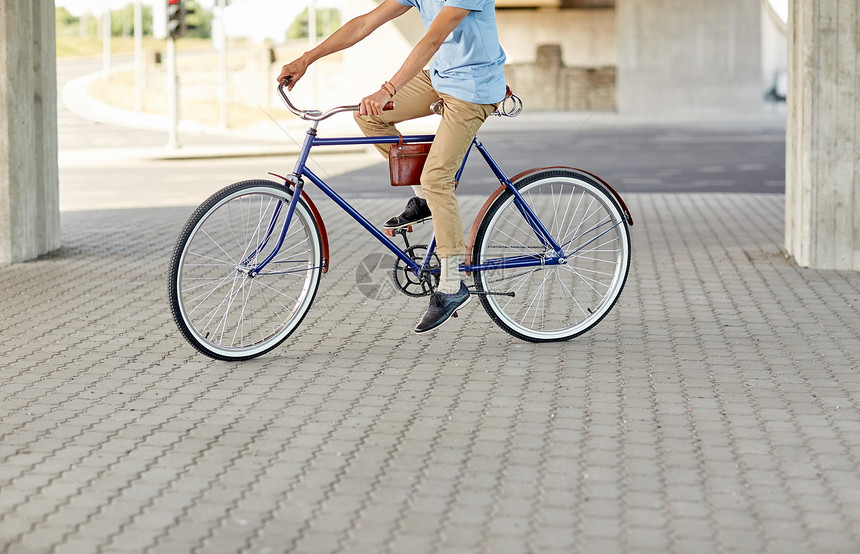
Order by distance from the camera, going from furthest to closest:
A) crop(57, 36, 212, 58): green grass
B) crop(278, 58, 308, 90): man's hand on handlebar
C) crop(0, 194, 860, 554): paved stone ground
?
crop(57, 36, 212, 58): green grass
crop(278, 58, 308, 90): man's hand on handlebar
crop(0, 194, 860, 554): paved stone ground

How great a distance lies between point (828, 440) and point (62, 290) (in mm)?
4763

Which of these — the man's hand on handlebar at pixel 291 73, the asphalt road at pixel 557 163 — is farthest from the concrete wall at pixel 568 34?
the man's hand on handlebar at pixel 291 73

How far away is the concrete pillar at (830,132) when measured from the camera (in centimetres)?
825

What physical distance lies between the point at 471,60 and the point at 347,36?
57cm

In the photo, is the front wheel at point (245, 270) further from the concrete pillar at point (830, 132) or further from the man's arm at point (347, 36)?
the concrete pillar at point (830, 132)

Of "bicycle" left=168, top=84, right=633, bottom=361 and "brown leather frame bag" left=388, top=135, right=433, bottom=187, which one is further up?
"brown leather frame bag" left=388, top=135, right=433, bottom=187

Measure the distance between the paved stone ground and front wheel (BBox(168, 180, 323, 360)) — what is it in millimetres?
152

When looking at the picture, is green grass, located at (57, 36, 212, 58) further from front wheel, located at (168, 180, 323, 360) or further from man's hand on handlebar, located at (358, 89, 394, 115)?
man's hand on handlebar, located at (358, 89, 394, 115)

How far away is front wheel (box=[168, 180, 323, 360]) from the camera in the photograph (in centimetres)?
541

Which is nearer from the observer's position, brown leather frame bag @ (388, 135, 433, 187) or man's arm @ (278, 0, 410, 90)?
man's arm @ (278, 0, 410, 90)

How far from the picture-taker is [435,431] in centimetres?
452

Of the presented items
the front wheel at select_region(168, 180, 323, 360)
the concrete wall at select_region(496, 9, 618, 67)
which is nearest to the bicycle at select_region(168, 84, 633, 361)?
the front wheel at select_region(168, 180, 323, 360)

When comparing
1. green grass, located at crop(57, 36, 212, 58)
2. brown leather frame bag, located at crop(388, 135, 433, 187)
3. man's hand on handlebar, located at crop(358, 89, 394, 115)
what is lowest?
brown leather frame bag, located at crop(388, 135, 433, 187)

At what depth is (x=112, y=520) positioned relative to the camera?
3576 mm
